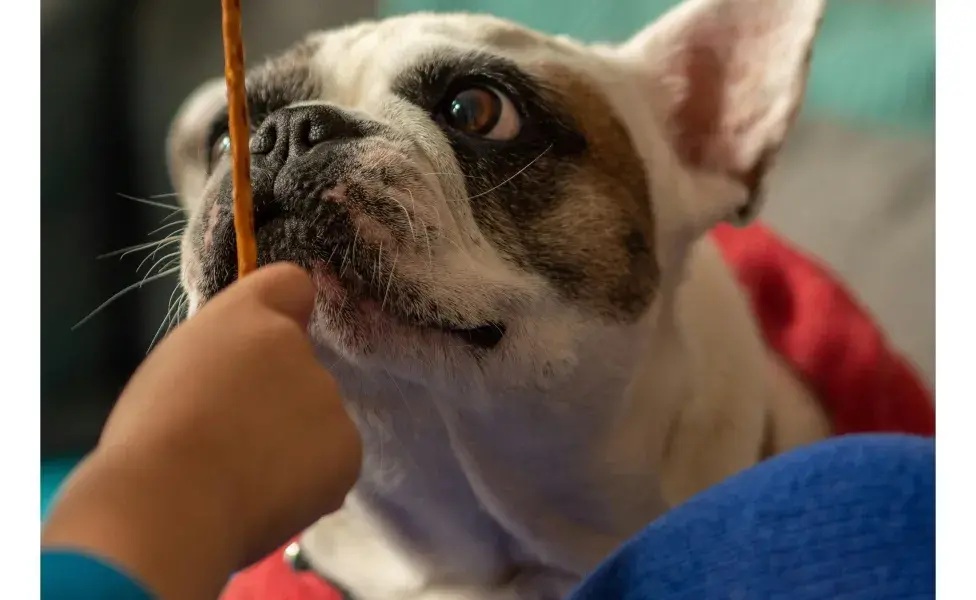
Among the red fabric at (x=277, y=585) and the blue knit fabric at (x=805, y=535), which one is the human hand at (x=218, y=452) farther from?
the red fabric at (x=277, y=585)

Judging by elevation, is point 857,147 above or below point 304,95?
above

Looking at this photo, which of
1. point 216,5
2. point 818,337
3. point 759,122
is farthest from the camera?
point 216,5

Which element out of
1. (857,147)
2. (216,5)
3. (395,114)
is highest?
(216,5)

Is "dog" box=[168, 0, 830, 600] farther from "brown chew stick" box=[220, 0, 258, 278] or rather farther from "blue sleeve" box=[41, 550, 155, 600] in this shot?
"blue sleeve" box=[41, 550, 155, 600]

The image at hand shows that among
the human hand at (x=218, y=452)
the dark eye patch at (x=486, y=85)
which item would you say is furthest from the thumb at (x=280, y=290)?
the dark eye patch at (x=486, y=85)

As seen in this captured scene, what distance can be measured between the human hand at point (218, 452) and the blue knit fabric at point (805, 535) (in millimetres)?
183

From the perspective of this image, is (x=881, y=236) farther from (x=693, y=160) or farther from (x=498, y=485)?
(x=498, y=485)

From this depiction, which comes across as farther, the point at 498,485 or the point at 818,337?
the point at 818,337

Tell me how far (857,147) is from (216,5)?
86cm

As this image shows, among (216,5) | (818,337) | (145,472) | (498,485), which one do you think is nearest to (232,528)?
(145,472)

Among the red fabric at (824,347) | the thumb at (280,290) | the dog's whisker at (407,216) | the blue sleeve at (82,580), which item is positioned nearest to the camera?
the blue sleeve at (82,580)

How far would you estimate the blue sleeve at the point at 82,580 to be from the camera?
0.95 feet
